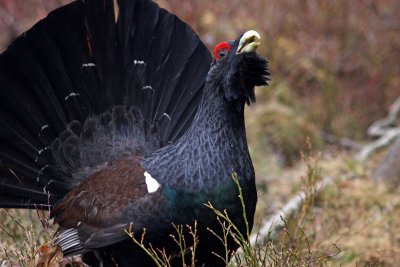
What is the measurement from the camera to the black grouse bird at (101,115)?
4.15m

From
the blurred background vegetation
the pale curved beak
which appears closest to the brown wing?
the pale curved beak

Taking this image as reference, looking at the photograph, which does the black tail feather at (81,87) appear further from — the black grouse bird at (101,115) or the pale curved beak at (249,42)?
the pale curved beak at (249,42)

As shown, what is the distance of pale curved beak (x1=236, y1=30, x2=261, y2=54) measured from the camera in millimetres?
3857

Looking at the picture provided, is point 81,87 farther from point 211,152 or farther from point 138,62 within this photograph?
point 211,152

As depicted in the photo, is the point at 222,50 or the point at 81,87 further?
the point at 81,87

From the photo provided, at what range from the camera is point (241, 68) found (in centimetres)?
392

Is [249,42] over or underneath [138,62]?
underneath

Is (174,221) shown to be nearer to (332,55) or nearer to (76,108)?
(76,108)

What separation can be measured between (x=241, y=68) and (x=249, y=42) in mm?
140

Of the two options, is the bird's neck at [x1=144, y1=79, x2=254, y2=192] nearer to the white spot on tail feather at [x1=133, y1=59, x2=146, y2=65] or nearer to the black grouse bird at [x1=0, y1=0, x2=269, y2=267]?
the black grouse bird at [x1=0, y1=0, x2=269, y2=267]

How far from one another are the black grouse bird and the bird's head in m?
0.04

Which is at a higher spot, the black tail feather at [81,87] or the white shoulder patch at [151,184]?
the black tail feather at [81,87]

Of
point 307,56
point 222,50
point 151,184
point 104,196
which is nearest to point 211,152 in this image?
point 151,184

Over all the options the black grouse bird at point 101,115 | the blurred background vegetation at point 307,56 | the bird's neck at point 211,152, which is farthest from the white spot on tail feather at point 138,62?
the blurred background vegetation at point 307,56
